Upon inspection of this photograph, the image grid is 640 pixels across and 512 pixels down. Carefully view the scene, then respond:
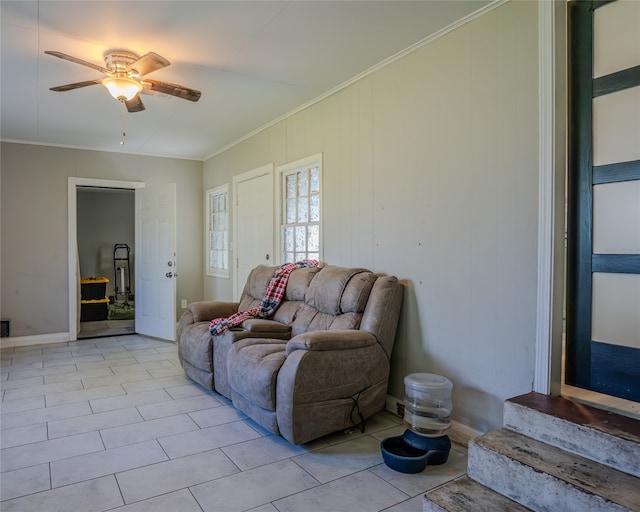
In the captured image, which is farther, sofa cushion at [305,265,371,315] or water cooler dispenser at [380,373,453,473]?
sofa cushion at [305,265,371,315]

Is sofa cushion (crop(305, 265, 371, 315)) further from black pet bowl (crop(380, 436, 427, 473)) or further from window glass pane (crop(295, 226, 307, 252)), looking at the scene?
black pet bowl (crop(380, 436, 427, 473))

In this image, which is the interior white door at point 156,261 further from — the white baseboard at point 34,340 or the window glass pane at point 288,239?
the window glass pane at point 288,239

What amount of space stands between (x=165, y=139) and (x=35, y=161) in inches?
67.8

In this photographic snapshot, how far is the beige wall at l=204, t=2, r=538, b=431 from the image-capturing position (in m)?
2.30

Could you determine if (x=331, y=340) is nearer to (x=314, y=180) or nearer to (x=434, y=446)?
(x=434, y=446)

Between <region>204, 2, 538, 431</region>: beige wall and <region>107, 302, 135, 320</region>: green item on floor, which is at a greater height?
<region>204, 2, 538, 431</region>: beige wall

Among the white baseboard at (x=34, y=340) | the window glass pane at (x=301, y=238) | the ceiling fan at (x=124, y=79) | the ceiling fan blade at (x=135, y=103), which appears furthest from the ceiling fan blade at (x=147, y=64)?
the white baseboard at (x=34, y=340)

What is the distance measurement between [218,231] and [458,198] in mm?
4138

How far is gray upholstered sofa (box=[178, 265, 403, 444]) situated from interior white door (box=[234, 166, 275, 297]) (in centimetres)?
118

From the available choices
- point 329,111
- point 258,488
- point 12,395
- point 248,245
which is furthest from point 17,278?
point 258,488

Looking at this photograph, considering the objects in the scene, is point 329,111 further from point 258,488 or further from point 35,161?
point 35,161

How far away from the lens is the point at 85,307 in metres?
7.00

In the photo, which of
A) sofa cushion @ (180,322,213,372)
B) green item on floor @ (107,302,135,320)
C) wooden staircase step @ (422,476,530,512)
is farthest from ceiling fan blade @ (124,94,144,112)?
green item on floor @ (107,302,135,320)

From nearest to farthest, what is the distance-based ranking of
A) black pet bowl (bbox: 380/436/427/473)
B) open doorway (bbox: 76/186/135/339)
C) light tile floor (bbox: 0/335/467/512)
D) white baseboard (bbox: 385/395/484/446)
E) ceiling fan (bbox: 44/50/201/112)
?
light tile floor (bbox: 0/335/467/512) < black pet bowl (bbox: 380/436/427/473) < white baseboard (bbox: 385/395/484/446) < ceiling fan (bbox: 44/50/201/112) < open doorway (bbox: 76/186/135/339)
